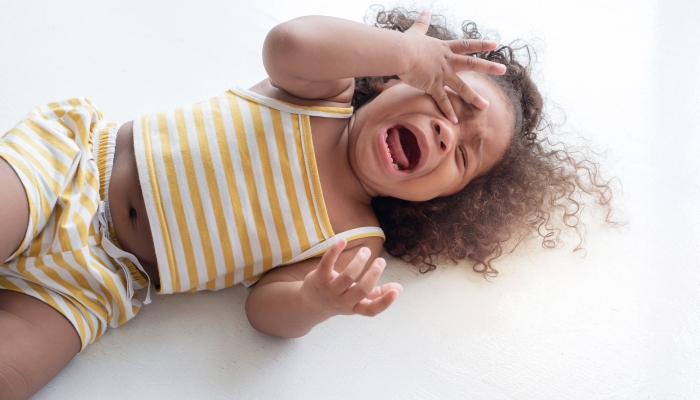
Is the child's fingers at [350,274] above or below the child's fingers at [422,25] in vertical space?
below

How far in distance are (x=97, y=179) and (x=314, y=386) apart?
44 centimetres

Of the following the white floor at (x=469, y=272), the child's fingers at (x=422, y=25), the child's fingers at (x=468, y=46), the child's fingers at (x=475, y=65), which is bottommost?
the white floor at (x=469, y=272)

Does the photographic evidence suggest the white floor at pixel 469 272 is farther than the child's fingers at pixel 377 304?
Yes

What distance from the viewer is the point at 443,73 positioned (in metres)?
0.97

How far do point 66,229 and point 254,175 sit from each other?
0.89 feet

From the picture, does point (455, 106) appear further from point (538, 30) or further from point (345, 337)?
point (538, 30)

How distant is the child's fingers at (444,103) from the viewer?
956 mm

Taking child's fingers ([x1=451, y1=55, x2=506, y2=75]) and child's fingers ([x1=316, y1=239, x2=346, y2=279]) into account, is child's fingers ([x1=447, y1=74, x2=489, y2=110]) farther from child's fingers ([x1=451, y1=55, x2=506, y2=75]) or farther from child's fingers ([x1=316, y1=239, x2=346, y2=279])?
child's fingers ([x1=316, y1=239, x2=346, y2=279])

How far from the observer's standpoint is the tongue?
3.19ft

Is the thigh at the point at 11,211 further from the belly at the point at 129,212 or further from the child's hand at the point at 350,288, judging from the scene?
the child's hand at the point at 350,288

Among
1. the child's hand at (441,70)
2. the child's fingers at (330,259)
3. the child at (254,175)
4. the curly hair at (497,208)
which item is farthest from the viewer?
the curly hair at (497,208)

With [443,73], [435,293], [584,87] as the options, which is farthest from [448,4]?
[435,293]

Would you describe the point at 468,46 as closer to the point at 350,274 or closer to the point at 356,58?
the point at 356,58

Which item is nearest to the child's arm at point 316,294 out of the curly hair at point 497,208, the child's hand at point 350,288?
the child's hand at point 350,288
